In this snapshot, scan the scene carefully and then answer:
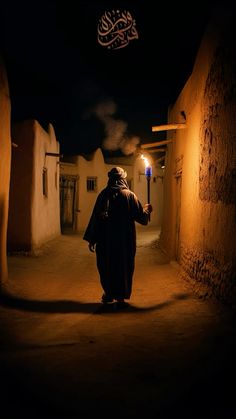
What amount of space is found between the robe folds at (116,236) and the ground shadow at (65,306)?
9.1 inches

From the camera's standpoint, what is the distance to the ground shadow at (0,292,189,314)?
5.47 metres

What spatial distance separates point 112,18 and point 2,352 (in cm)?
1498

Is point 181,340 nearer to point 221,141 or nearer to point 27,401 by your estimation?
point 27,401

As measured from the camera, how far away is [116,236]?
564 cm

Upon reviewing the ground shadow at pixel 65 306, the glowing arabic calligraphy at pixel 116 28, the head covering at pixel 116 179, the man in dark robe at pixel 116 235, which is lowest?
the ground shadow at pixel 65 306

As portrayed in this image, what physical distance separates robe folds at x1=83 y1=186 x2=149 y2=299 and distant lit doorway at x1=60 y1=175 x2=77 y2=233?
1612 centimetres

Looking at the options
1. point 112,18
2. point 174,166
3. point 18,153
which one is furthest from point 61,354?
point 112,18

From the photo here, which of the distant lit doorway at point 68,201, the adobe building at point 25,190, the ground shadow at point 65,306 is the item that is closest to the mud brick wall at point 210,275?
the ground shadow at point 65,306

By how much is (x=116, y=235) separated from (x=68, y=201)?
16649 mm

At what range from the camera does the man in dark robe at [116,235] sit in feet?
18.3

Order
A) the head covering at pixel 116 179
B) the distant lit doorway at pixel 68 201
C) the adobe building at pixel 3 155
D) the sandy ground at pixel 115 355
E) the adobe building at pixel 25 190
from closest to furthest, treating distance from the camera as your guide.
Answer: the sandy ground at pixel 115 355, the head covering at pixel 116 179, the adobe building at pixel 3 155, the adobe building at pixel 25 190, the distant lit doorway at pixel 68 201

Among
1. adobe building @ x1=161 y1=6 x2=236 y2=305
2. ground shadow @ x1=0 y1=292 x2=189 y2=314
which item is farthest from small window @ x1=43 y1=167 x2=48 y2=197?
ground shadow @ x1=0 y1=292 x2=189 y2=314

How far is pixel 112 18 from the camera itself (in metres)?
15.4

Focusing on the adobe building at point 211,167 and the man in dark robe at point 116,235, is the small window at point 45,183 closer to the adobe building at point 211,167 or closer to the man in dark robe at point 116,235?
the adobe building at point 211,167
